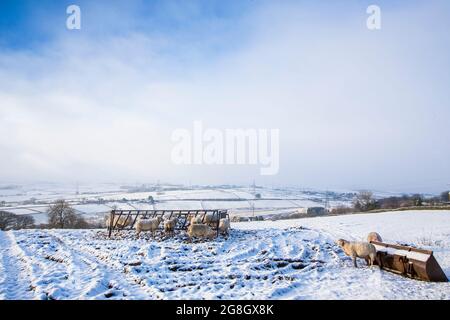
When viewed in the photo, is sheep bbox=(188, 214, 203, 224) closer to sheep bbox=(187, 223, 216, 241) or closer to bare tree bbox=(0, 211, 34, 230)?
sheep bbox=(187, 223, 216, 241)

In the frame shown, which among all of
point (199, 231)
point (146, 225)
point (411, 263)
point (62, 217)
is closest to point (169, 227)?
point (146, 225)

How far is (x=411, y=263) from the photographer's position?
9.30 metres

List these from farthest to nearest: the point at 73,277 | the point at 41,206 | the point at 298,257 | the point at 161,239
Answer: the point at 41,206 < the point at 161,239 < the point at 298,257 < the point at 73,277

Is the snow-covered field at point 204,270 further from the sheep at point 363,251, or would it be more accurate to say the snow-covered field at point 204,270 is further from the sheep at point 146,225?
the sheep at point 146,225

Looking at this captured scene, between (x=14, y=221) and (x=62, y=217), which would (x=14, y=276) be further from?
(x=14, y=221)

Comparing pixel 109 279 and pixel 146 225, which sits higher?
pixel 146 225

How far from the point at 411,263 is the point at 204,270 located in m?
6.66

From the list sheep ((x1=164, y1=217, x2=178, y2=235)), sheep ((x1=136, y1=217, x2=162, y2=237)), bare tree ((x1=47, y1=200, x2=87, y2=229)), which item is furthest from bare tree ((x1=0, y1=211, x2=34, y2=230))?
sheep ((x1=164, y1=217, x2=178, y2=235))

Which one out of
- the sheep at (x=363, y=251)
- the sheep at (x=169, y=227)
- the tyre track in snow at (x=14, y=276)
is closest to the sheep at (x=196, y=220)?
the sheep at (x=169, y=227)

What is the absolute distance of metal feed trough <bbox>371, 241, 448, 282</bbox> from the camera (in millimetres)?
8820
